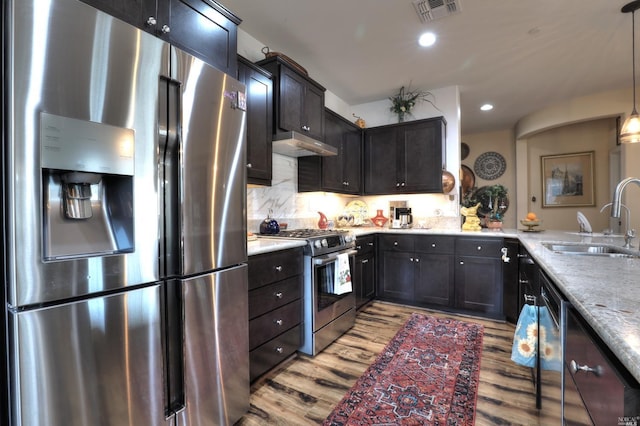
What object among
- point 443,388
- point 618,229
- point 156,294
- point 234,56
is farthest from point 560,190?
point 156,294

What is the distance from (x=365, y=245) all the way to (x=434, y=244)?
79 cm

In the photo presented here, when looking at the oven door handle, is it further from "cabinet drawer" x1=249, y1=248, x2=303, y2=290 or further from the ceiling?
the ceiling

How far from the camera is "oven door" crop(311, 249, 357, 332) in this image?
2.44m

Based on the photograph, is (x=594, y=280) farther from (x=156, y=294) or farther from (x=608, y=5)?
(x=608, y=5)

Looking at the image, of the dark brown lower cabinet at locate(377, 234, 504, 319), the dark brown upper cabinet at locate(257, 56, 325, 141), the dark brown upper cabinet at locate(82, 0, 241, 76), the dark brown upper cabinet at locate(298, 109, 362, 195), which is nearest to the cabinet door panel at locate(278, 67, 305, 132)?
the dark brown upper cabinet at locate(257, 56, 325, 141)

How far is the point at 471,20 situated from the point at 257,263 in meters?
2.63

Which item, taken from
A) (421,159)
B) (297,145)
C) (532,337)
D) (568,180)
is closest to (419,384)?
(532,337)

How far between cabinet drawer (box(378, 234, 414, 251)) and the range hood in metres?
1.33

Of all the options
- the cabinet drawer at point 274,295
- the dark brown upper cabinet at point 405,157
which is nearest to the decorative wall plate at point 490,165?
the dark brown upper cabinet at point 405,157

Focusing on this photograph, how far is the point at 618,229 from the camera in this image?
449 centimetres

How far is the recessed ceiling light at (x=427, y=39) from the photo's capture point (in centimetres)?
277

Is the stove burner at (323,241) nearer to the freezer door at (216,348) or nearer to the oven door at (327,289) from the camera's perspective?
the oven door at (327,289)

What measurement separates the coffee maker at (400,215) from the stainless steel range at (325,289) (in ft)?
4.77

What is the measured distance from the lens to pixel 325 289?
8.43ft
